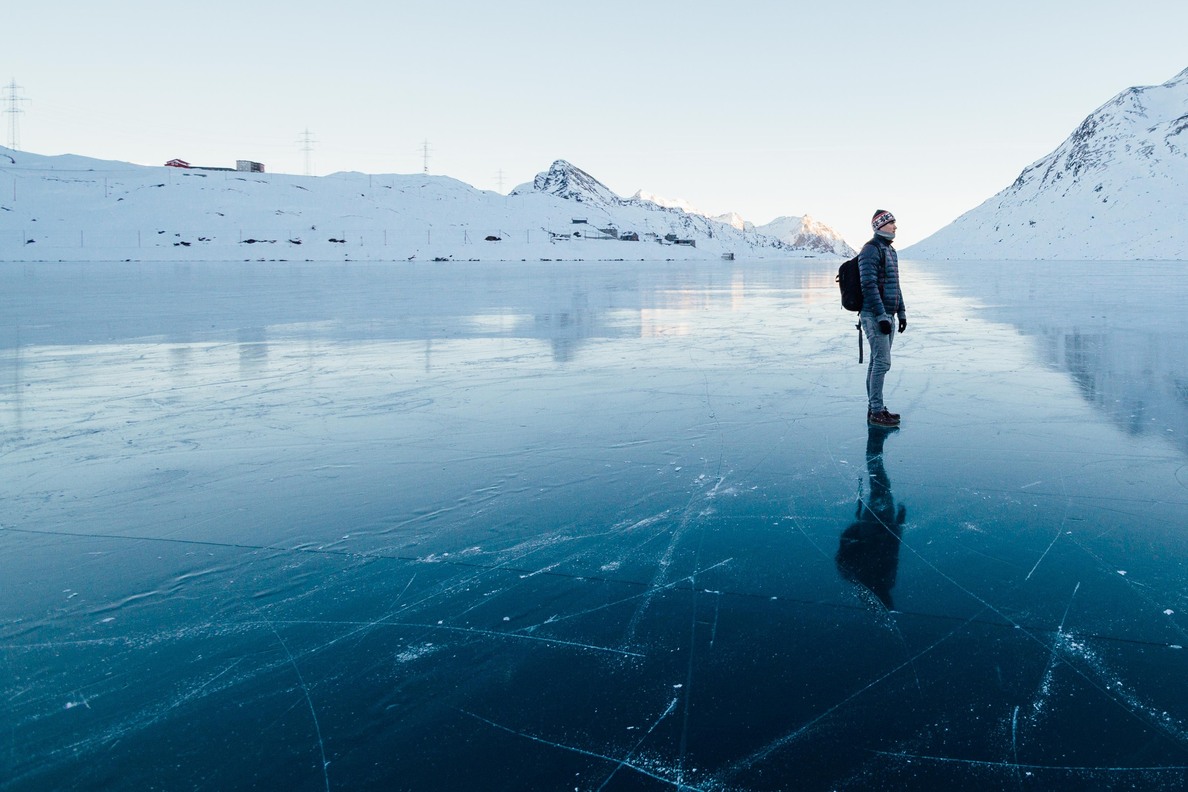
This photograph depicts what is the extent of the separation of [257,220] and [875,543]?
11309 cm

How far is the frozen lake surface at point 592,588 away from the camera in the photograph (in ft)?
8.16

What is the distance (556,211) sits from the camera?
156000 mm

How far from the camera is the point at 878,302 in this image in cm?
674

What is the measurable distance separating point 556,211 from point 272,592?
157198 mm

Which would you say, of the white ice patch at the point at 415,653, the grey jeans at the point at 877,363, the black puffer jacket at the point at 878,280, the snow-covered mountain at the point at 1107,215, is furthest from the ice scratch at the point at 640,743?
the snow-covered mountain at the point at 1107,215

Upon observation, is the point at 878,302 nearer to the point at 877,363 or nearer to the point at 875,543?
the point at 877,363

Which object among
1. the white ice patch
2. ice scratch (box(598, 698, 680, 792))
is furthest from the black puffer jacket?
the white ice patch

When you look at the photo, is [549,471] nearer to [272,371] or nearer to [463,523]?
[463,523]

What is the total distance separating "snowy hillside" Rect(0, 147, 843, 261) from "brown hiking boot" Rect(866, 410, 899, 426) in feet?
281

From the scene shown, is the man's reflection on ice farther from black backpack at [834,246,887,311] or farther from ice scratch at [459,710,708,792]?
black backpack at [834,246,887,311]

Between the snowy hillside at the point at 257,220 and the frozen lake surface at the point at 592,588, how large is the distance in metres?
84.3

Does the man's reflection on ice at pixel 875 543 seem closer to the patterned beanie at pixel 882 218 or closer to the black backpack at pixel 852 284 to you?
Result: the black backpack at pixel 852 284

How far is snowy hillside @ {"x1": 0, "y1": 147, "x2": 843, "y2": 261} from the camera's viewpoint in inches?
3410

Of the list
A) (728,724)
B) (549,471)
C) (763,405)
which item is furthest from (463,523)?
(763,405)
